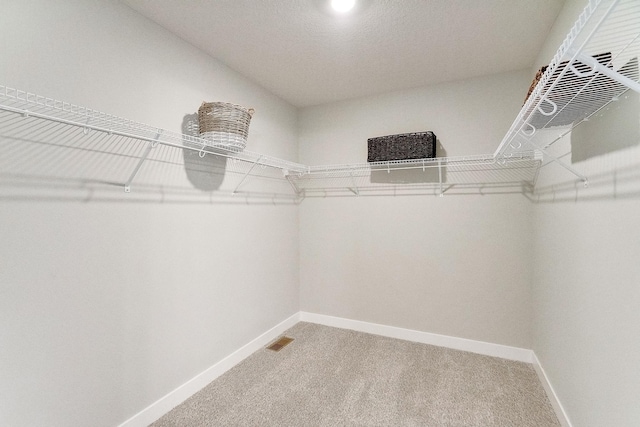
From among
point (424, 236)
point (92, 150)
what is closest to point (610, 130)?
point (424, 236)

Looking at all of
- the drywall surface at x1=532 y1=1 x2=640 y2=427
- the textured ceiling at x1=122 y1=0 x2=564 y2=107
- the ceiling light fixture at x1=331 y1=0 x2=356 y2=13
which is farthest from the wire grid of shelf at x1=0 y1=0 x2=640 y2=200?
the ceiling light fixture at x1=331 y1=0 x2=356 y2=13

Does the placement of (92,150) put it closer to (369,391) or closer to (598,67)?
(598,67)

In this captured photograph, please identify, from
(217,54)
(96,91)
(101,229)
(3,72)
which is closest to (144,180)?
(101,229)

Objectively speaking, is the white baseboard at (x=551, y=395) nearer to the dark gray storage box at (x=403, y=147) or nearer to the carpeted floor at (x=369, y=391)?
the carpeted floor at (x=369, y=391)

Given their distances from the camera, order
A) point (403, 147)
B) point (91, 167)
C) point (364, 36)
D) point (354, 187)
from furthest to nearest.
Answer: point (354, 187) < point (403, 147) < point (364, 36) < point (91, 167)

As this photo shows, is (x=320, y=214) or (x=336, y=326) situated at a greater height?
(x=320, y=214)

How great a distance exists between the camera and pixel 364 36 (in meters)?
1.87

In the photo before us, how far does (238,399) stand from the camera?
73.6 inches

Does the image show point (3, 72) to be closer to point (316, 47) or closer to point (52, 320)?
point (52, 320)

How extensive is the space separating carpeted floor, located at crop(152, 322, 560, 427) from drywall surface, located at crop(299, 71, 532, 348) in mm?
345

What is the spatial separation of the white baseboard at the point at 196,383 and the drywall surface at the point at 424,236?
0.68 metres

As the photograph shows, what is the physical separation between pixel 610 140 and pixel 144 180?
2.19m

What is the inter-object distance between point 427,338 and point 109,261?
242 cm

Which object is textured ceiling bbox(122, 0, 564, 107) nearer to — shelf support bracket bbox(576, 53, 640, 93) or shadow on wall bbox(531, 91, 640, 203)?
shadow on wall bbox(531, 91, 640, 203)
